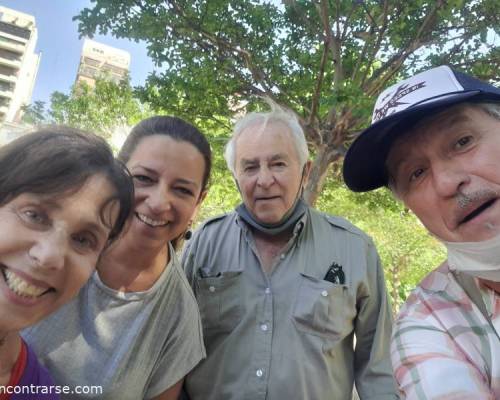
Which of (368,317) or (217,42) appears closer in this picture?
(368,317)

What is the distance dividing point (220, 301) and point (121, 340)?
2.12ft

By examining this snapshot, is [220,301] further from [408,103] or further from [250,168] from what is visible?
[408,103]

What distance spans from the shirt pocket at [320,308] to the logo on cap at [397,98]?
1087mm

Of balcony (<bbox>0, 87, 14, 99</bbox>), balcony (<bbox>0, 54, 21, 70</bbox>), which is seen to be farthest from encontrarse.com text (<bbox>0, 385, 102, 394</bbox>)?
balcony (<bbox>0, 54, 21, 70</bbox>)

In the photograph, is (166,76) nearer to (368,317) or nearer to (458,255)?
(368,317)

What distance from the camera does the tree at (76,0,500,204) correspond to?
5.15 metres

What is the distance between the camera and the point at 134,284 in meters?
1.92

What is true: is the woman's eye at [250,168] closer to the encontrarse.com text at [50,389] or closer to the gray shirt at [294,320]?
the gray shirt at [294,320]

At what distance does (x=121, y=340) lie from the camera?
1783 mm

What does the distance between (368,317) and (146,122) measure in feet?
5.81

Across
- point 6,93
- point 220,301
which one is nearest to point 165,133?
point 220,301

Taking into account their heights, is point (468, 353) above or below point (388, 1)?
below

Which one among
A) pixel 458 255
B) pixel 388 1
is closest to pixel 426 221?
pixel 458 255

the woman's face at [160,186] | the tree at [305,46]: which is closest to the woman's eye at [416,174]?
the woman's face at [160,186]
